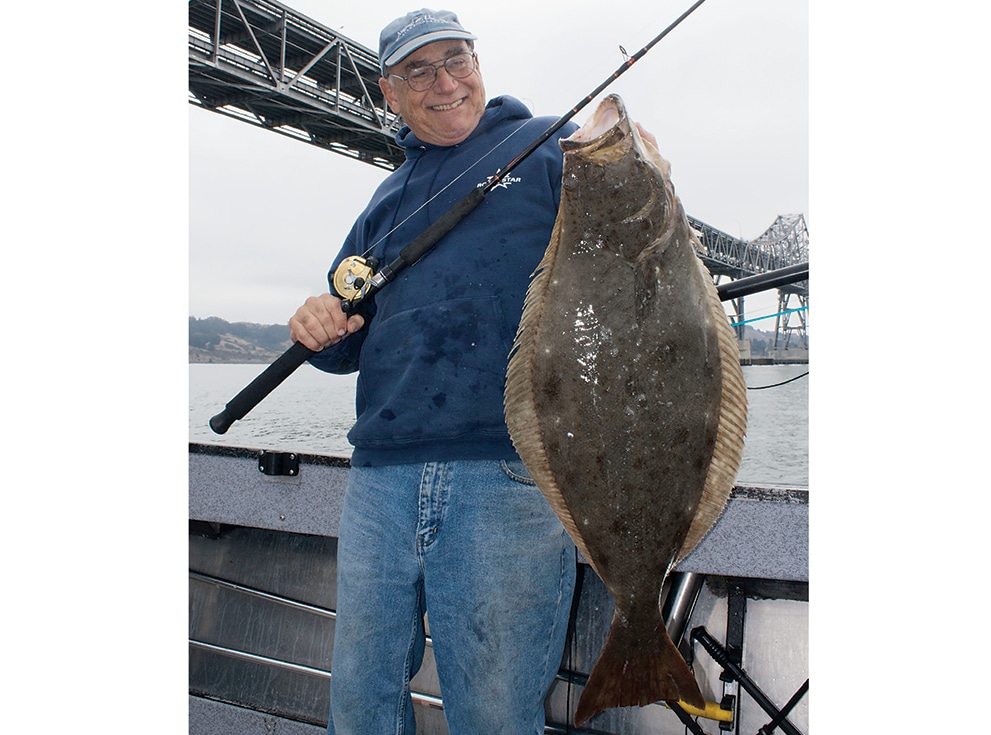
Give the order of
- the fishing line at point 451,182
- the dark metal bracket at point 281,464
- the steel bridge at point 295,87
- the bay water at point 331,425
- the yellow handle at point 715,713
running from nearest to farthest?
the fishing line at point 451,182, the yellow handle at point 715,713, the dark metal bracket at point 281,464, the steel bridge at point 295,87, the bay water at point 331,425

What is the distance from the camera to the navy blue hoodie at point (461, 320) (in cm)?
155

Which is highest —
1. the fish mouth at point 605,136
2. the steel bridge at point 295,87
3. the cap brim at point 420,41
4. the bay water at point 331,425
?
the steel bridge at point 295,87

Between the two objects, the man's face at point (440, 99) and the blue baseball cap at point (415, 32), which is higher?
the blue baseball cap at point (415, 32)

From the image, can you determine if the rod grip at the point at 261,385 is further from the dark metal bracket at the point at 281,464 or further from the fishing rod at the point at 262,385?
the dark metal bracket at the point at 281,464

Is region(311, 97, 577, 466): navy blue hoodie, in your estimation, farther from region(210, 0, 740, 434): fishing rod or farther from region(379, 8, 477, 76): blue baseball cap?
region(379, 8, 477, 76): blue baseball cap

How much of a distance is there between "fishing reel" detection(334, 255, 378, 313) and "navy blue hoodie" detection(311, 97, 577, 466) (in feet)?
0.26

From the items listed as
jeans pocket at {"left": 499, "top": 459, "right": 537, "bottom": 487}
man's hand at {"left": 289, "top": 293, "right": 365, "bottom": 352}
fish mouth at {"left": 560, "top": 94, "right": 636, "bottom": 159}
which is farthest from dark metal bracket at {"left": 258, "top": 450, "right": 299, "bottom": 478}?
fish mouth at {"left": 560, "top": 94, "right": 636, "bottom": 159}

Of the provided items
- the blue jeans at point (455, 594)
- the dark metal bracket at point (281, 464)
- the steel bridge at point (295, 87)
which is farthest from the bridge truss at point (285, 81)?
the blue jeans at point (455, 594)

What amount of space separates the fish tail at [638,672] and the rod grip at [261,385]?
1.12m

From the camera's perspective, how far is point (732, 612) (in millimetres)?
2393

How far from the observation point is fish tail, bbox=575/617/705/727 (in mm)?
1251

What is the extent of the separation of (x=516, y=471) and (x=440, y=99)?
1044mm

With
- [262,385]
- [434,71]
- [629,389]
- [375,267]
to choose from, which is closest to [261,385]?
[262,385]

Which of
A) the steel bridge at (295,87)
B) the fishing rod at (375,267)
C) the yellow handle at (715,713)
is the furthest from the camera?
the steel bridge at (295,87)
